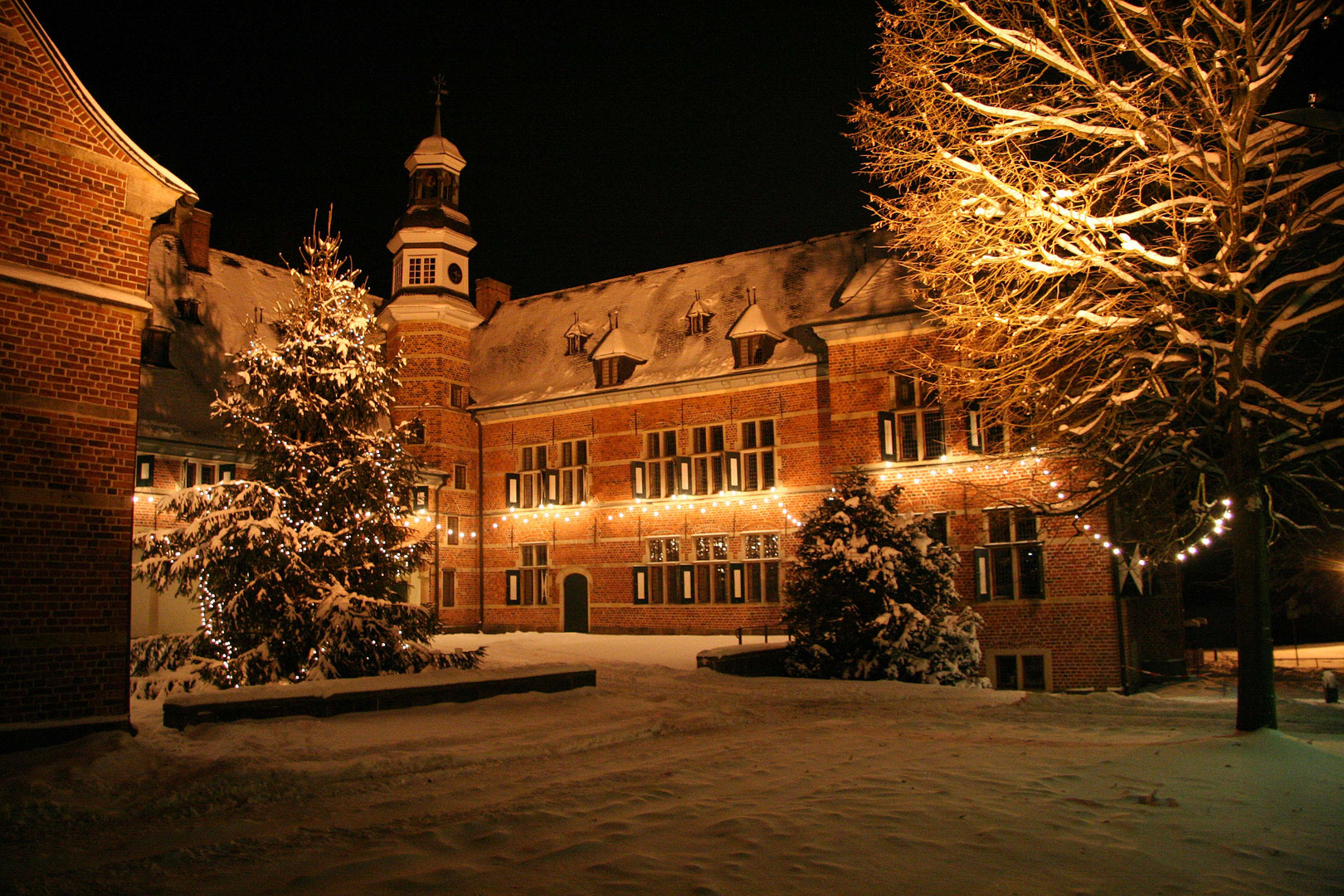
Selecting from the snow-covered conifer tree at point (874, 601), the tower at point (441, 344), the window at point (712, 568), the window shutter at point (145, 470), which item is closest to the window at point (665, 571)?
the window at point (712, 568)

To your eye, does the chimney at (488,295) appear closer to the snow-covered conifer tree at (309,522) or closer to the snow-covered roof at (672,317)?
the snow-covered roof at (672,317)

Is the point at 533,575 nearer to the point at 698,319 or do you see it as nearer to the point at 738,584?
the point at 738,584

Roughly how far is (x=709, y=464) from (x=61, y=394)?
1561 cm

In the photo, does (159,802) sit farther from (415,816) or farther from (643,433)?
(643,433)

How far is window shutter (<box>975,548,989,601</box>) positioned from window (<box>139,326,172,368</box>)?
60.8 ft

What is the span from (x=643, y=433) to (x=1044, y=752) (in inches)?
659

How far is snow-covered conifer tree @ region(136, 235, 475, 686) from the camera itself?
10.4 m

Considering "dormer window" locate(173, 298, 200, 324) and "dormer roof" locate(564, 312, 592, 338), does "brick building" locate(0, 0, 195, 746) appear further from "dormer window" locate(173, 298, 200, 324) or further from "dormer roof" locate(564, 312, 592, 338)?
"dormer roof" locate(564, 312, 592, 338)

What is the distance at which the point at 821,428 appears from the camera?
2050 centimetres

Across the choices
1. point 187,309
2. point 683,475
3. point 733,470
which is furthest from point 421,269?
point 733,470

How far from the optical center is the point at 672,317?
24641 mm

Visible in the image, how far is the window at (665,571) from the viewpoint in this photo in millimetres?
22094

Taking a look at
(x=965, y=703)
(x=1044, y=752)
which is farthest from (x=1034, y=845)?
(x=965, y=703)

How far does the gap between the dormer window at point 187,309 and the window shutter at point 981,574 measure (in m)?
19.4
